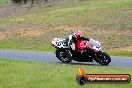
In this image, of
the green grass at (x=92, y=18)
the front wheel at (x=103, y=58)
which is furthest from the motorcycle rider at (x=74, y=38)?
the green grass at (x=92, y=18)

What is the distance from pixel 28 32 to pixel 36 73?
3078 cm

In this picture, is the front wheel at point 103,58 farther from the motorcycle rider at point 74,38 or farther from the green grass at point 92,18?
the green grass at point 92,18

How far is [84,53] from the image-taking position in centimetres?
2038

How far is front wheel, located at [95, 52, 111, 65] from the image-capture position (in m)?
19.8

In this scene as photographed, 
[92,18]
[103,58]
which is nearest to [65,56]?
[103,58]

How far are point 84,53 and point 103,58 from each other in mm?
1011

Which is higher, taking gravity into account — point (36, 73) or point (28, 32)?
point (36, 73)

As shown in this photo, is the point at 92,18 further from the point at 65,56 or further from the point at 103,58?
the point at 103,58

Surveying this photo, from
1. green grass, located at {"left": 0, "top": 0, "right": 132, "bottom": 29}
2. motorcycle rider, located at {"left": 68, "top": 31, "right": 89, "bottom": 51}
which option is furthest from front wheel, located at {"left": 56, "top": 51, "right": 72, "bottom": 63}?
green grass, located at {"left": 0, "top": 0, "right": 132, "bottom": 29}

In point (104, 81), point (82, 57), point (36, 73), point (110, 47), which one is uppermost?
point (104, 81)

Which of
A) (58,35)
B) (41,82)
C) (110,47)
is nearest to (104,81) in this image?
(41,82)

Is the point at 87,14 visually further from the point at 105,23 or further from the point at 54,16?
the point at 105,23

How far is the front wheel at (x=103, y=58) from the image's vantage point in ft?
65.1

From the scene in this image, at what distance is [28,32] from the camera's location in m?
44.2
